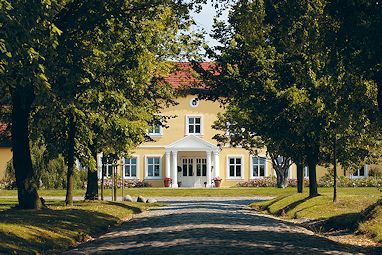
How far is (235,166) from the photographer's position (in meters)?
76.1

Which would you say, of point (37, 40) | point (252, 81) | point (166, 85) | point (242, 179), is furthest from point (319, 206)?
point (242, 179)

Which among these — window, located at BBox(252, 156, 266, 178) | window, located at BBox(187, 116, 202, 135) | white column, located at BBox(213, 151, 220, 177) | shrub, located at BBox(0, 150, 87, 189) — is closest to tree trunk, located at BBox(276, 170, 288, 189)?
window, located at BBox(252, 156, 266, 178)

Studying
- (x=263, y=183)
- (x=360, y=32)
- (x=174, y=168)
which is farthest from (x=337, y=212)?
(x=174, y=168)

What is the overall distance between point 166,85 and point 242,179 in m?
40.2

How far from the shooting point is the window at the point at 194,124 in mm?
77000

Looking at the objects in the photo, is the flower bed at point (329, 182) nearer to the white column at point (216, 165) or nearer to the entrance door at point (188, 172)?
the white column at point (216, 165)

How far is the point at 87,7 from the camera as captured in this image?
21.8 meters

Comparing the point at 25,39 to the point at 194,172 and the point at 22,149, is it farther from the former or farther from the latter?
the point at 194,172

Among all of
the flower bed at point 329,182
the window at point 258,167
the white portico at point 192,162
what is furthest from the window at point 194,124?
the flower bed at point 329,182

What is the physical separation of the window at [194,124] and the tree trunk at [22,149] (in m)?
52.9

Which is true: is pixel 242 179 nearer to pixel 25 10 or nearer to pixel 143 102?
pixel 143 102

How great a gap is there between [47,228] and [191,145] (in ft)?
182

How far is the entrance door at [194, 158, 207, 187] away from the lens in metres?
75.2

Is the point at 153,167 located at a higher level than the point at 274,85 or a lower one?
lower
